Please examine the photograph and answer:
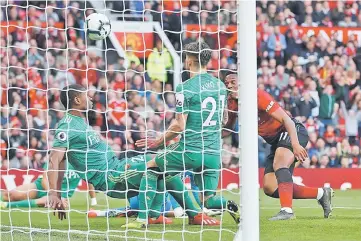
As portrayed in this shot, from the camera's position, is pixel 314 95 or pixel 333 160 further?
pixel 314 95

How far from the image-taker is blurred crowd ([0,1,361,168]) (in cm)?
1345

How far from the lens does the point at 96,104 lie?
14.0 m

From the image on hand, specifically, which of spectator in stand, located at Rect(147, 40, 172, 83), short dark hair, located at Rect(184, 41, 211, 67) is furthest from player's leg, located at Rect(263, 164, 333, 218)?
spectator in stand, located at Rect(147, 40, 172, 83)

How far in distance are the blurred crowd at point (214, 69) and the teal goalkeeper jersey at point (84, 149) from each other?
4.23 metres

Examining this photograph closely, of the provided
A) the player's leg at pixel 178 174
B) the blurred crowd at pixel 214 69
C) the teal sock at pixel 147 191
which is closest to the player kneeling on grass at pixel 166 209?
the player's leg at pixel 178 174

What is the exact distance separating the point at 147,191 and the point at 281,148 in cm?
160

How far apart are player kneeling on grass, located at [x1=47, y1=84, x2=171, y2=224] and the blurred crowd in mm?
4249

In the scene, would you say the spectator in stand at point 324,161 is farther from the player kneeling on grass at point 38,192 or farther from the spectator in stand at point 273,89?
the player kneeling on grass at point 38,192

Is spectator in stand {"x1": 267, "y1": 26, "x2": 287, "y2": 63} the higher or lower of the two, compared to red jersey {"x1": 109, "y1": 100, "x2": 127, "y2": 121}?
higher

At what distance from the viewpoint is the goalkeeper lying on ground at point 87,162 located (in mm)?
8320

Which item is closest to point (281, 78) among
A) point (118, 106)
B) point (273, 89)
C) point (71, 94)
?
point (273, 89)

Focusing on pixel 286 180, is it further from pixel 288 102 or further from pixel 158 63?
pixel 288 102

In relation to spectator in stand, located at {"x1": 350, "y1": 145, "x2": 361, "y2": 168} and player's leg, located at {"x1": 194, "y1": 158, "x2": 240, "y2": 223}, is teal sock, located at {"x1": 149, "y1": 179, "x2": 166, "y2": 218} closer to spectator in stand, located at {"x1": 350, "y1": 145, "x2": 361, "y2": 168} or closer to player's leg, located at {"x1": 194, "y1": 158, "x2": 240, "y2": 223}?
player's leg, located at {"x1": 194, "y1": 158, "x2": 240, "y2": 223}

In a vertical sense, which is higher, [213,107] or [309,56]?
[309,56]
